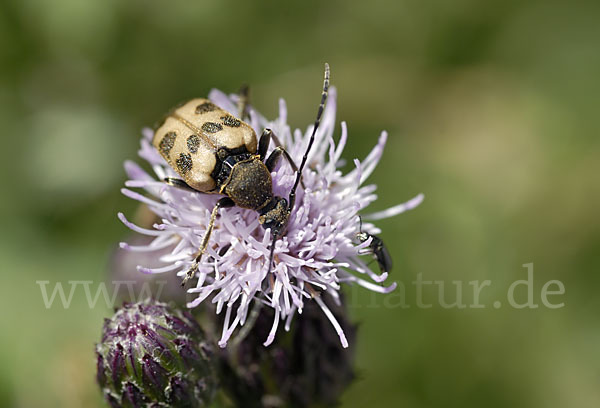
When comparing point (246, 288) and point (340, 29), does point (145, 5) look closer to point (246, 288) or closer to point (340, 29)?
point (340, 29)

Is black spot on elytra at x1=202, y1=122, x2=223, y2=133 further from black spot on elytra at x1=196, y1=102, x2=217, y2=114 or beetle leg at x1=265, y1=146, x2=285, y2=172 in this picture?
beetle leg at x1=265, y1=146, x2=285, y2=172

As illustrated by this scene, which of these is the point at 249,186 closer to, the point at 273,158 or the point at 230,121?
the point at 273,158

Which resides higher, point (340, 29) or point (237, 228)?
point (340, 29)

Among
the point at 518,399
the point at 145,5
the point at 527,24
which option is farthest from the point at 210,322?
the point at 527,24

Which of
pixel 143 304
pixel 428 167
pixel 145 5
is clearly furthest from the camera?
pixel 145 5

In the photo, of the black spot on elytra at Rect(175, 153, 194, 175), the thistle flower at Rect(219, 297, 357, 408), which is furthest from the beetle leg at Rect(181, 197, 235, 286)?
the thistle flower at Rect(219, 297, 357, 408)

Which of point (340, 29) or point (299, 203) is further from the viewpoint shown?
point (340, 29)
